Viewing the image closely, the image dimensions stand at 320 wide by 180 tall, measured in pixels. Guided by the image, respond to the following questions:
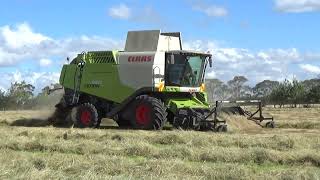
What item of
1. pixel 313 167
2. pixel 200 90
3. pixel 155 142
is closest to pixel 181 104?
pixel 200 90

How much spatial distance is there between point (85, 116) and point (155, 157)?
11001 mm

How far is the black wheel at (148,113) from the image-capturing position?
68.9 feet

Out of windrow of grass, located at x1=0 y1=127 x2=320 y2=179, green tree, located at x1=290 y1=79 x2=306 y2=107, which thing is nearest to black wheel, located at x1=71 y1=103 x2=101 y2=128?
windrow of grass, located at x1=0 y1=127 x2=320 y2=179

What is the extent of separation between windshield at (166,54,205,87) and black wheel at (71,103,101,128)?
3353 mm

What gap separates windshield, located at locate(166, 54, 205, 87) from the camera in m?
21.9

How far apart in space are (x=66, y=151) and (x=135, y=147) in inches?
68.2

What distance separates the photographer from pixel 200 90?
22.9 meters

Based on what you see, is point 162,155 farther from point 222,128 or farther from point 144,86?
point 144,86

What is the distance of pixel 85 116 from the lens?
919 inches

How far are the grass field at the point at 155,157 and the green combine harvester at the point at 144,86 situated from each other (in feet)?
13.0

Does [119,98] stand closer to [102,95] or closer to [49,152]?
[102,95]

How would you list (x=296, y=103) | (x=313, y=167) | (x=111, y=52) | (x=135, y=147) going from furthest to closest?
(x=296, y=103) → (x=111, y=52) → (x=135, y=147) → (x=313, y=167)

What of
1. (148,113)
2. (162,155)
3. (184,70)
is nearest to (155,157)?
(162,155)

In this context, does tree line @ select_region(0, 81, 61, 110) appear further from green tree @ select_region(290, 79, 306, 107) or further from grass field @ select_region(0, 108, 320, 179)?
green tree @ select_region(290, 79, 306, 107)
